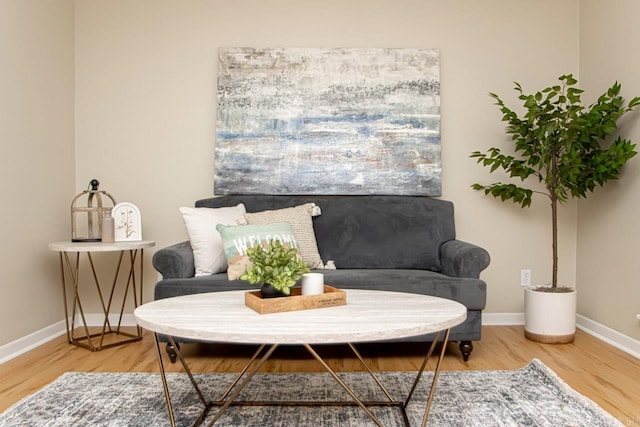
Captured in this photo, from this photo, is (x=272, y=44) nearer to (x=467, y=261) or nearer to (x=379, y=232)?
(x=379, y=232)

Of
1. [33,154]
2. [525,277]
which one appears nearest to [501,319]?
[525,277]

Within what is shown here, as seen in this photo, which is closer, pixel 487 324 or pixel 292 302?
pixel 292 302

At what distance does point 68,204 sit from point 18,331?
35.9 inches

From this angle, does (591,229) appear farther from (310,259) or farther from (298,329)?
(298,329)

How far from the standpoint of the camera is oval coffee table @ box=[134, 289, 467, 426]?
1428 millimetres

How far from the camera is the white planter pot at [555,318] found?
10.1ft

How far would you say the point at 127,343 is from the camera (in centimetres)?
310

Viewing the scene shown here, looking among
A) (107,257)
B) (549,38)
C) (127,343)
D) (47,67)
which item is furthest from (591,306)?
(47,67)

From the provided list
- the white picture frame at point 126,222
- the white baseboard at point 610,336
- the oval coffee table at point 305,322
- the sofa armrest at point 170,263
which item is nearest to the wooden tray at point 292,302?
the oval coffee table at point 305,322

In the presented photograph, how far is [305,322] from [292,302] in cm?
20

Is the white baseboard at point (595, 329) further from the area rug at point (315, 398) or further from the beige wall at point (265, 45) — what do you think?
the area rug at point (315, 398)

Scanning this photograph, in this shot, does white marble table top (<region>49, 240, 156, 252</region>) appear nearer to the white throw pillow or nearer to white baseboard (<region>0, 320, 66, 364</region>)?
the white throw pillow

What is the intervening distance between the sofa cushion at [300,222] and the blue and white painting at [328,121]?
384mm

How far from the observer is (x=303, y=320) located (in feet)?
5.20
